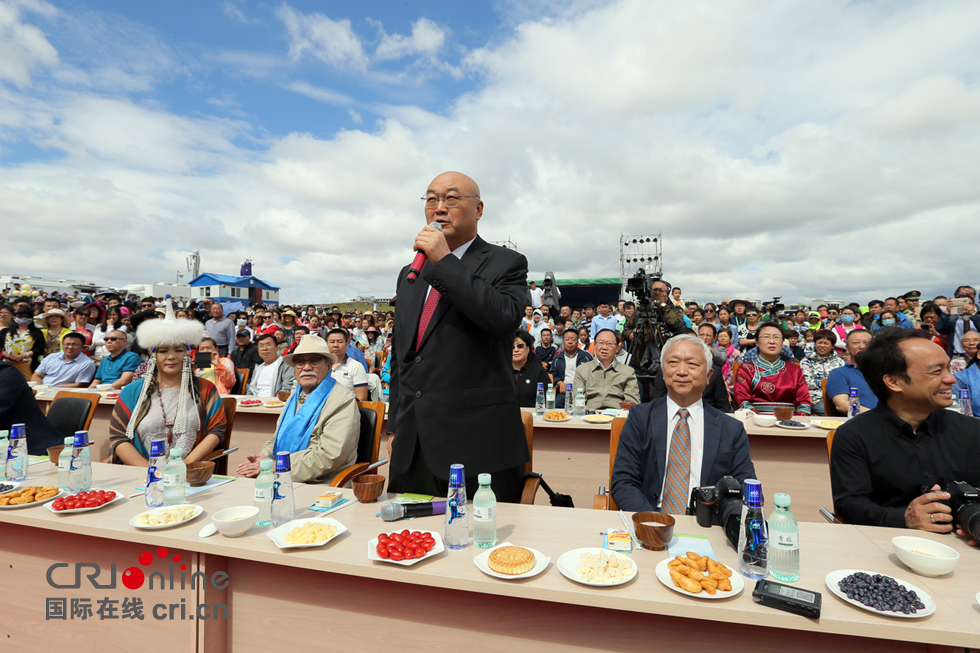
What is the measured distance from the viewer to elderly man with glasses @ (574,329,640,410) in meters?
4.54

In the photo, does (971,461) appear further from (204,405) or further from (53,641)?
(204,405)

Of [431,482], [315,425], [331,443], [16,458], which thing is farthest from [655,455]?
[16,458]

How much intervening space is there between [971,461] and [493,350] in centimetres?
201

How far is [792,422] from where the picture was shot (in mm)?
3521

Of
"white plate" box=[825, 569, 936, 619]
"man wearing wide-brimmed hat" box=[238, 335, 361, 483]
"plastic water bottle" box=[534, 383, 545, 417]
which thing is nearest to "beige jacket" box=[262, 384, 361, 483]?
"man wearing wide-brimmed hat" box=[238, 335, 361, 483]

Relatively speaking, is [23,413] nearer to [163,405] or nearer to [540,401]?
[163,405]

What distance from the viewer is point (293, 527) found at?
163 cm

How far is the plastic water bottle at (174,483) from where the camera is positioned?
1.90m

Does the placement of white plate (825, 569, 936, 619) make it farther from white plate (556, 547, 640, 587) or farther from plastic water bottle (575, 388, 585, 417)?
plastic water bottle (575, 388, 585, 417)

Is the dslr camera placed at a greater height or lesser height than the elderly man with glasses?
lesser

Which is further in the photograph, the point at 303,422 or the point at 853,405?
the point at 853,405

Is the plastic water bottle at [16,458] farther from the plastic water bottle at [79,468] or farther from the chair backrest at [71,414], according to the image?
the chair backrest at [71,414]

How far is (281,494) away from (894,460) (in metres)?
2.49

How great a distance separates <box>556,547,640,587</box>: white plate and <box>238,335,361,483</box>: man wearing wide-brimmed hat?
5.20ft
